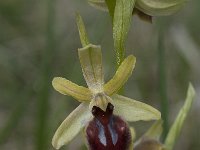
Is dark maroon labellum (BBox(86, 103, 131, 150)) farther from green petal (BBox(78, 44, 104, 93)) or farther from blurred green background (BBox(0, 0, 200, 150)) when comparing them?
blurred green background (BBox(0, 0, 200, 150))

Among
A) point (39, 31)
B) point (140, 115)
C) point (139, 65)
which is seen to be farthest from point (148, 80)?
point (140, 115)

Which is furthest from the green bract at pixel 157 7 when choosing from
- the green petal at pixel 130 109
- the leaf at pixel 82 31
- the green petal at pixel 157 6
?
the green petal at pixel 130 109

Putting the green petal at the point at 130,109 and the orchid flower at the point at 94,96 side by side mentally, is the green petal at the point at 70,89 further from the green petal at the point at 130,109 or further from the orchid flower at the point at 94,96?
the green petal at the point at 130,109

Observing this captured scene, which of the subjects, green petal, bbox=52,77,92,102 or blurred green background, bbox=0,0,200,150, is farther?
→ blurred green background, bbox=0,0,200,150

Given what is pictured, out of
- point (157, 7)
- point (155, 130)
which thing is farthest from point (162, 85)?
point (157, 7)

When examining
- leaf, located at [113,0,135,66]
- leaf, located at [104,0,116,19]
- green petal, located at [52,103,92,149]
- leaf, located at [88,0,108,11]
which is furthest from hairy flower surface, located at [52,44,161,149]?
leaf, located at [88,0,108,11]

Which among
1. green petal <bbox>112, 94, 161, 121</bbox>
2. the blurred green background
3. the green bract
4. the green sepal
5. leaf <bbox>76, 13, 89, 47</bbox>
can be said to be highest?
leaf <bbox>76, 13, 89, 47</bbox>

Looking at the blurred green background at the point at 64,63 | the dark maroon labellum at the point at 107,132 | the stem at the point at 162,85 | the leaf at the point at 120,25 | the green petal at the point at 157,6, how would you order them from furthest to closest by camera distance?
1. the blurred green background at the point at 64,63
2. the stem at the point at 162,85
3. the green petal at the point at 157,6
4. the leaf at the point at 120,25
5. the dark maroon labellum at the point at 107,132
